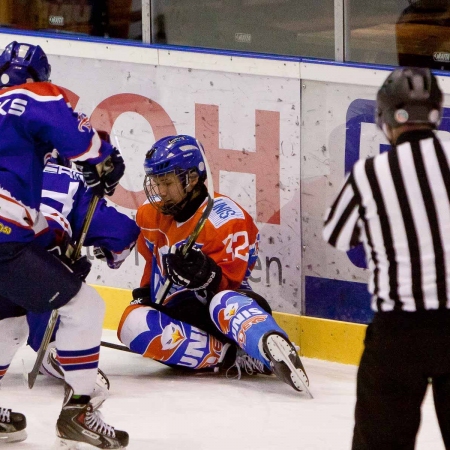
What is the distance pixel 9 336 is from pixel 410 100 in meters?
1.58

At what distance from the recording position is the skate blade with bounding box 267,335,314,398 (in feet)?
12.6

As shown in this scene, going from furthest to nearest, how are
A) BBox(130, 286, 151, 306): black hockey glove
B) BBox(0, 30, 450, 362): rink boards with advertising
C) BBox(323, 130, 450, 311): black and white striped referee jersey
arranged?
1. BBox(130, 286, 151, 306): black hockey glove
2. BBox(0, 30, 450, 362): rink boards with advertising
3. BBox(323, 130, 450, 311): black and white striped referee jersey

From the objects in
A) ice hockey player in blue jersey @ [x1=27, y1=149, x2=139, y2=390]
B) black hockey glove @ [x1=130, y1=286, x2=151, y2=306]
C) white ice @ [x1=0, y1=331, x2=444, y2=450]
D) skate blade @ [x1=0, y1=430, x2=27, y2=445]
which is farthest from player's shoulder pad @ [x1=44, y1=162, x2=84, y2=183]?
skate blade @ [x1=0, y1=430, x2=27, y2=445]

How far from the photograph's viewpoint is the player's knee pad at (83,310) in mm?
3139

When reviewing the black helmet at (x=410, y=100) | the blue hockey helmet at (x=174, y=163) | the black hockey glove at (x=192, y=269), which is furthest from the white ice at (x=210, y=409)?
the black helmet at (x=410, y=100)

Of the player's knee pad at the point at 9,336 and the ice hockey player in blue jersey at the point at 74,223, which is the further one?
the ice hockey player in blue jersey at the point at 74,223

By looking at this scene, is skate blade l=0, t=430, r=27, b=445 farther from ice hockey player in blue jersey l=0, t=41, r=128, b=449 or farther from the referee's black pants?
the referee's black pants

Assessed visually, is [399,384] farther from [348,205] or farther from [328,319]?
[328,319]

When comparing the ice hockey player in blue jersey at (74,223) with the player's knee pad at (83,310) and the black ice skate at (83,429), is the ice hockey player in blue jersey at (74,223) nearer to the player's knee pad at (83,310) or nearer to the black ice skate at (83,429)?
the player's knee pad at (83,310)

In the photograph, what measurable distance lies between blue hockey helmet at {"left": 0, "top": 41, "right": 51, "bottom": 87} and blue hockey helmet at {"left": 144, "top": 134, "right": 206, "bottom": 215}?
0.88 metres

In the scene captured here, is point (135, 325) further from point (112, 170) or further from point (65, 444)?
point (112, 170)

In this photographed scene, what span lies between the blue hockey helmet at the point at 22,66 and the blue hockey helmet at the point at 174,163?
0.88 meters

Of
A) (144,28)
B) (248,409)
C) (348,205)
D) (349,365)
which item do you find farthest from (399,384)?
(144,28)

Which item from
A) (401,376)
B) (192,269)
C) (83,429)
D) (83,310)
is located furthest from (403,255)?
(192,269)
